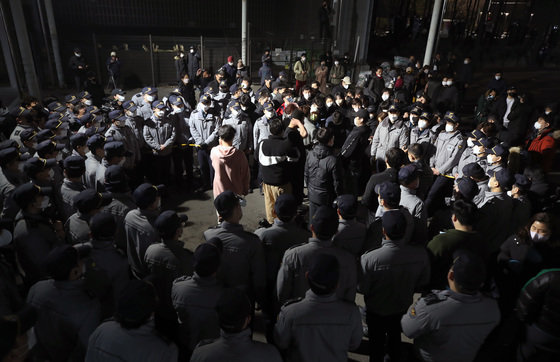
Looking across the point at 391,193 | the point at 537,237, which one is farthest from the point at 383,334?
the point at 537,237

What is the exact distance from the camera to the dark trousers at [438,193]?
6613 millimetres

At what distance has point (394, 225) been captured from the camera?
11.1ft

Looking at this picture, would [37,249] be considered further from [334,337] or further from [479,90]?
[479,90]

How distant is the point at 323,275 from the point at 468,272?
1.08 meters

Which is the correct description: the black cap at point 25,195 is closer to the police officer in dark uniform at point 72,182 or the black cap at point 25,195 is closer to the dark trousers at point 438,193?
the police officer in dark uniform at point 72,182

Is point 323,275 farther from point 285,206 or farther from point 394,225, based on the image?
point 285,206

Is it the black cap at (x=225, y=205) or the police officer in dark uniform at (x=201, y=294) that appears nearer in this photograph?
the police officer in dark uniform at (x=201, y=294)

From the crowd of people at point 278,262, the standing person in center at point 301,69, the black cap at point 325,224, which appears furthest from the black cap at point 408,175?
the standing person in center at point 301,69

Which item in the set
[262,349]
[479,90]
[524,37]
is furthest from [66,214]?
[524,37]

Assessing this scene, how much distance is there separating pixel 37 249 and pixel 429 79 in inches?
491

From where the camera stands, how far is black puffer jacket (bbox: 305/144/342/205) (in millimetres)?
5676

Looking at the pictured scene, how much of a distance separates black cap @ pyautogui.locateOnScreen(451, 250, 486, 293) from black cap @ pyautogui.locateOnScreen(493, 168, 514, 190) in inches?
90.4

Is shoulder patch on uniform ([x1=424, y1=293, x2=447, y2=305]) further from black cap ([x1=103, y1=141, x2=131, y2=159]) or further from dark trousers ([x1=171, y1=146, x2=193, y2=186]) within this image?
dark trousers ([x1=171, y1=146, x2=193, y2=186])

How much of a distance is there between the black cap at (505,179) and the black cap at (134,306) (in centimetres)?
427
